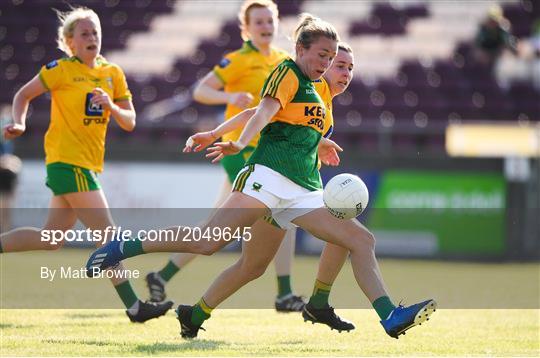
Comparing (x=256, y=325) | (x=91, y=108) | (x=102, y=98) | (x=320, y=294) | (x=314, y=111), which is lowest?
(x=256, y=325)

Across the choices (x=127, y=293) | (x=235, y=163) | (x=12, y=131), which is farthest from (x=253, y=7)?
(x=127, y=293)

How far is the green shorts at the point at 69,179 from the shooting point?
7625 mm

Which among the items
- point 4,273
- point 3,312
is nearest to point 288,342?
point 3,312

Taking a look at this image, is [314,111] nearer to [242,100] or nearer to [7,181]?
[242,100]

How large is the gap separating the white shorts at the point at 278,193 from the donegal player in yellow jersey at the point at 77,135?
1714 mm

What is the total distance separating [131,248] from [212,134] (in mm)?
941

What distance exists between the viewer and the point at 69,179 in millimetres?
7637

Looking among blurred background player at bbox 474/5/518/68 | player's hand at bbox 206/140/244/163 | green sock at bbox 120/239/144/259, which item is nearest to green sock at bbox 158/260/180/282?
green sock at bbox 120/239/144/259

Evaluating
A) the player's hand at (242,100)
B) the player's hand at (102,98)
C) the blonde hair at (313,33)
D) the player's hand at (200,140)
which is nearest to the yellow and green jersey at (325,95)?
the blonde hair at (313,33)

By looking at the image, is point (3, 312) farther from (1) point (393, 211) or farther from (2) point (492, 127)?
(2) point (492, 127)

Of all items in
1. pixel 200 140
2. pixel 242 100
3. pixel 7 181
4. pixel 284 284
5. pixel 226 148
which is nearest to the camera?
pixel 226 148

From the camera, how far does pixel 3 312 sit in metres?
8.09

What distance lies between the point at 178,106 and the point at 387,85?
3.71 m

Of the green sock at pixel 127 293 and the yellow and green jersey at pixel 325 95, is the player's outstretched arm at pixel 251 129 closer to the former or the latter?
the yellow and green jersey at pixel 325 95
